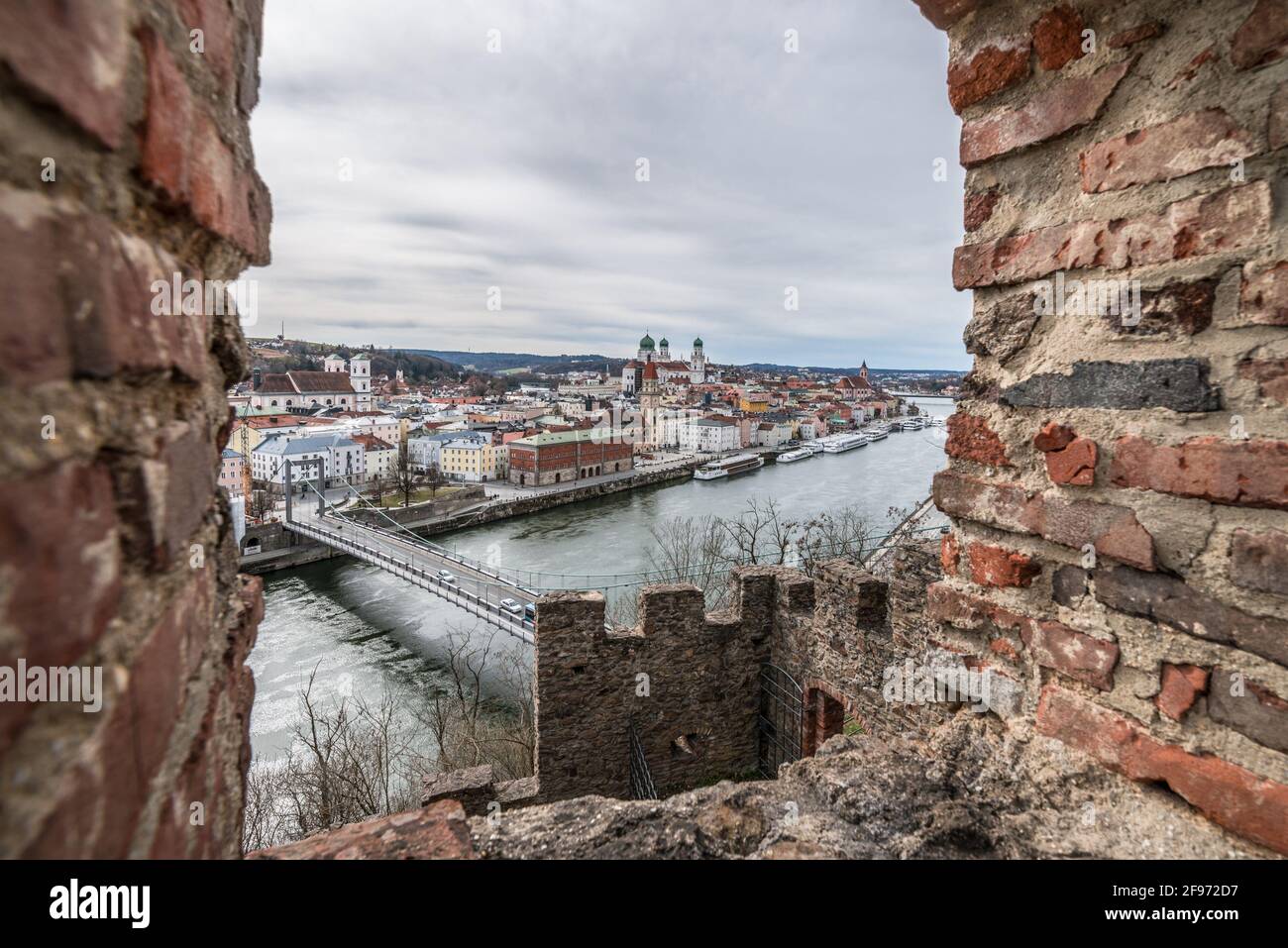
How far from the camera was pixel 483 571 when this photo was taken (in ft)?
78.4

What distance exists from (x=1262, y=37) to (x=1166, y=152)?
23 cm

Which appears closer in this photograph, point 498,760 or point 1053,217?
point 1053,217

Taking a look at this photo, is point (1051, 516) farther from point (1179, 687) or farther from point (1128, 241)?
point (1128, 241)

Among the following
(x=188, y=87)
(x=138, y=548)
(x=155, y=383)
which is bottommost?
(x=138, y=548)

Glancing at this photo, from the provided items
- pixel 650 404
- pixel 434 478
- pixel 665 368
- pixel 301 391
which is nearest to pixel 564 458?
pixel 434 478

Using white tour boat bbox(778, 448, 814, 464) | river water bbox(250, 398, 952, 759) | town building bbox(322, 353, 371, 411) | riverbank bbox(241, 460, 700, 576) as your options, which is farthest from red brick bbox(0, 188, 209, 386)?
town building bbox(322, 353, 371, 411)

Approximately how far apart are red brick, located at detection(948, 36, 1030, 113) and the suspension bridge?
1338 cm

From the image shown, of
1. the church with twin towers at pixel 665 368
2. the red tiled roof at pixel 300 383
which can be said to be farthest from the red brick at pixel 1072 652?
the church with twin towers at pixel 665 368

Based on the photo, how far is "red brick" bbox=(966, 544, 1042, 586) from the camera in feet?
5.87

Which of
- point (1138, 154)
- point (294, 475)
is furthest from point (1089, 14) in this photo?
point (294, 475)

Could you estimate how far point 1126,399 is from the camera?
62.4 inches

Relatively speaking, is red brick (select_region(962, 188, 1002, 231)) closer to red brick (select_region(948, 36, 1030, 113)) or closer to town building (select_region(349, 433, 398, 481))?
red brick (select_region(948, 36, 1030, 113))
